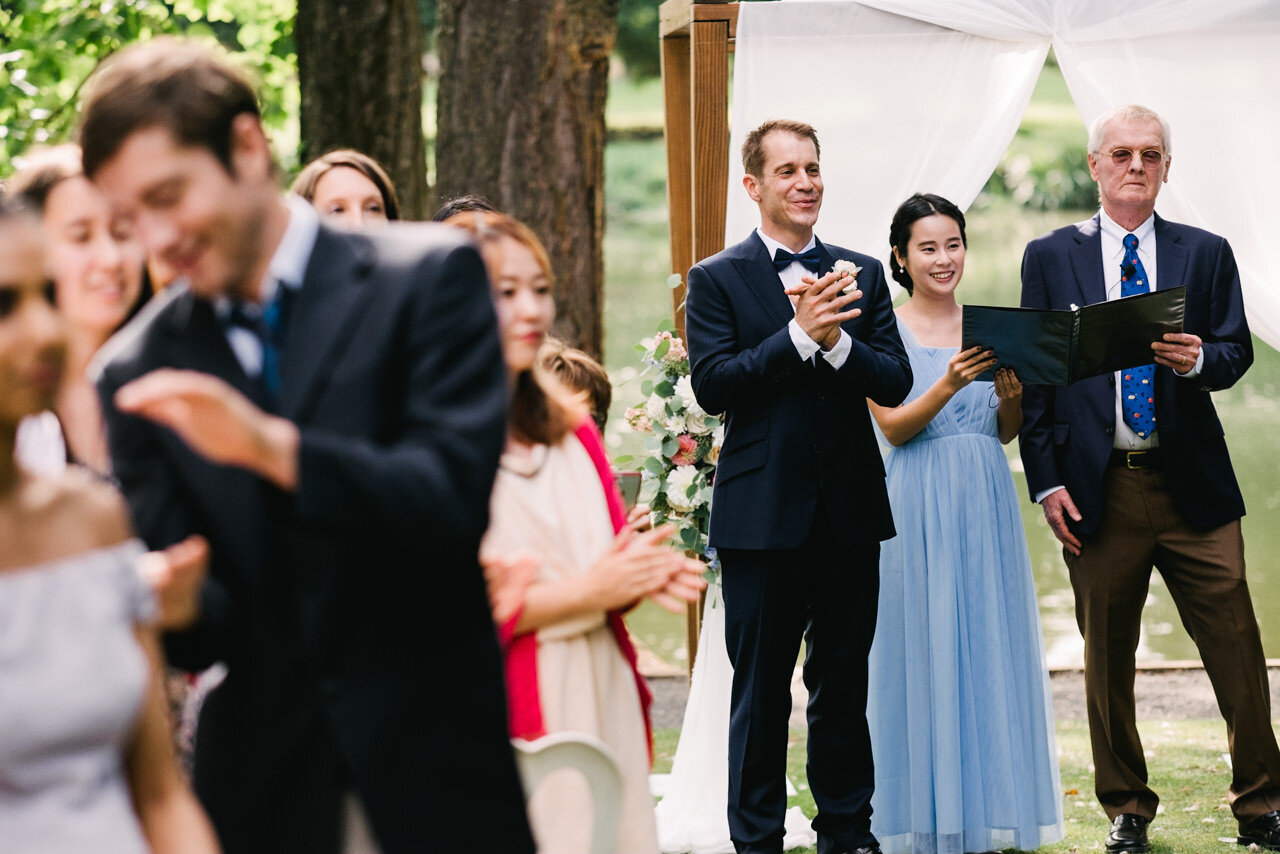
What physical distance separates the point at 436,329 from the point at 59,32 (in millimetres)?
8176


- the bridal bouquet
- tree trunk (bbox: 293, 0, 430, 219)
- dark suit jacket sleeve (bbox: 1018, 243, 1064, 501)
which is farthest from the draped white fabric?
tree trunk (bbox: 293, 0, 430, 219)

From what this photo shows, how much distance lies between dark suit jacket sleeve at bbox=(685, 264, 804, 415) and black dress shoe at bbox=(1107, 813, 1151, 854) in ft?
6.08

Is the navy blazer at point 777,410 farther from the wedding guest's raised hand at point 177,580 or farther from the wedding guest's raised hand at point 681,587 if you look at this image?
the wedding guest's raised hand at point 177,580

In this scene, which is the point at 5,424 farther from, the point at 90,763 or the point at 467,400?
the point at 467,400

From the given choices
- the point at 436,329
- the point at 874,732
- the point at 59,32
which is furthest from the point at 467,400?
the point at 59,32

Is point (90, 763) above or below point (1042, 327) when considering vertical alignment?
below

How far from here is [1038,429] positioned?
496 cm

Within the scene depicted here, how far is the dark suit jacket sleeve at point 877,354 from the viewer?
14.5 ft

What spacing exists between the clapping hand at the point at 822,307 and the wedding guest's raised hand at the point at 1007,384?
716 millimetres

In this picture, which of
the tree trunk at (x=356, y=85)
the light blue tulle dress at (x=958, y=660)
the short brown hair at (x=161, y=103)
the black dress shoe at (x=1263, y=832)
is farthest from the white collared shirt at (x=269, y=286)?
the tree trunk at (x=356, y=85)

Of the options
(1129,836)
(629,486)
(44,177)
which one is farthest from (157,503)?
(1129,836)

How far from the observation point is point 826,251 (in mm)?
4742

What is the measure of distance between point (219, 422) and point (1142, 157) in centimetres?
410

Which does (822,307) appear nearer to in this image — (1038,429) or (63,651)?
(1038,429)
